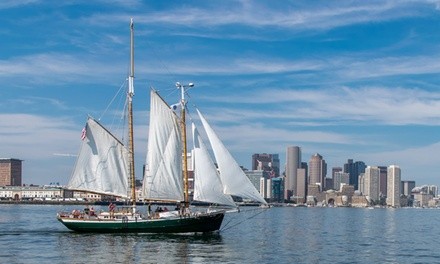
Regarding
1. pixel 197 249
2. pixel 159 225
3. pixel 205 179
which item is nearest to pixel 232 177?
pixel 205 179

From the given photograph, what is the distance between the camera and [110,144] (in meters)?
86.4

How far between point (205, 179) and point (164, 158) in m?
6.04

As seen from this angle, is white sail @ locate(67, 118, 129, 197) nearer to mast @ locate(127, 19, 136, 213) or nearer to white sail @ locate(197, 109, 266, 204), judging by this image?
mast @ locate(127, 19, 136, 213)

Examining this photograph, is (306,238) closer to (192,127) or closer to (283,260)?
(192,127)

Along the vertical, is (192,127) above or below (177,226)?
above

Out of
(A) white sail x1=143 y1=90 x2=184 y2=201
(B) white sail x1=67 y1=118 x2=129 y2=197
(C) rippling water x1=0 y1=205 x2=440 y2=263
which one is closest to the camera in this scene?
(C) rippling water x1=0 y1=205 x2=440 y2=263

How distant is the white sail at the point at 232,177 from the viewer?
7844cm

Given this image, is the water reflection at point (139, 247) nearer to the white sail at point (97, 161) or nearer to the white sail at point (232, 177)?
the white sail at point (232, 177)

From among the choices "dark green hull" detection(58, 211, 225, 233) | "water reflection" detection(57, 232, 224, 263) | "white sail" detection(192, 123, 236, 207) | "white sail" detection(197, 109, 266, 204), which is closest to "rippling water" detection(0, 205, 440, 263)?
"water reflection" detection(57, 232, 224, 263)

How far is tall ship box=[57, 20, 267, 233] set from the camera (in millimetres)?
80125

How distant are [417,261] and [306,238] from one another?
27839mm

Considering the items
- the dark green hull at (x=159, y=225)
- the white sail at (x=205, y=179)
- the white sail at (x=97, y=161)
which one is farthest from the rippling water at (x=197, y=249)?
the white sail at (x=97, y=161)

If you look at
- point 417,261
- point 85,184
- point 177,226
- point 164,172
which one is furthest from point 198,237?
point 417,261

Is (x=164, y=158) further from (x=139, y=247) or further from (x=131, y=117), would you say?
(x=139, y=247)
